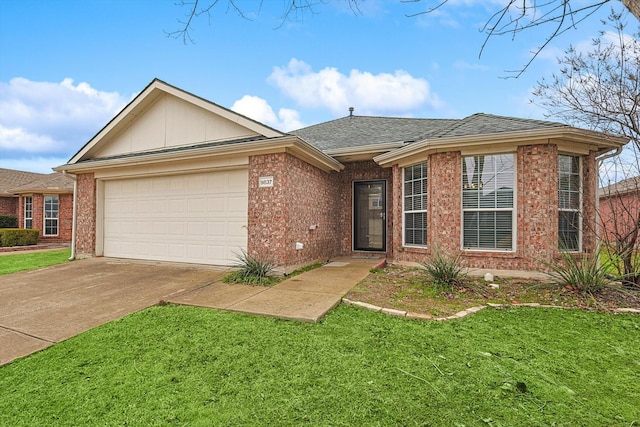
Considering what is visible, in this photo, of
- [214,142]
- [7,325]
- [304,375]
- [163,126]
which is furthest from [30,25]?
[304,375]

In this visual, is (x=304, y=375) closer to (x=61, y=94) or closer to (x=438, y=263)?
(x=438, y=263)

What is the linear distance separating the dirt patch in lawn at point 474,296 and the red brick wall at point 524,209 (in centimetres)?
53

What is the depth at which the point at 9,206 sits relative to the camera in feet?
53.2

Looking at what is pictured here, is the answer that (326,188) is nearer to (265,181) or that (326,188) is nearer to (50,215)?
(265,181)

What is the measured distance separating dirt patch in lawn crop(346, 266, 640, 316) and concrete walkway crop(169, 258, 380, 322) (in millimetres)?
457

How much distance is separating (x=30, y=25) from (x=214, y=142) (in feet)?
18.0

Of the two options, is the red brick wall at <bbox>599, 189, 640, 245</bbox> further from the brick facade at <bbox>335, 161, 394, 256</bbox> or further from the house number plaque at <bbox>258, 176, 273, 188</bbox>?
the house number plaque at <bbox>258, 176, 273, 188</bbox>

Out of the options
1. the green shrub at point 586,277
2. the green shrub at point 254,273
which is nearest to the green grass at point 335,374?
the green shrub at point 586,277

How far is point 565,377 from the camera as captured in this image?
254 cm

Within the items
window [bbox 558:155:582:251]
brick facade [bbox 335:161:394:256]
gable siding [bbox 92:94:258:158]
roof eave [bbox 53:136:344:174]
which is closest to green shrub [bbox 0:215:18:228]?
roof eave [bbox 53:136:344:174]

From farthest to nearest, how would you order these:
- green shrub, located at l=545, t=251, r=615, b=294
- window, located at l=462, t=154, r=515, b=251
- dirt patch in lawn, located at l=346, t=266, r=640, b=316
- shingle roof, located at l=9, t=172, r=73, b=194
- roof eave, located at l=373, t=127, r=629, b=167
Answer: shingle roof, located at l=9, t=172, r=73, b=194 < window, located at l=462, t=154, r=515, b=251 < roof eave, located at l=373, t=127, r=629, b=167 < green shrub, located at l=545, t=251, r=615, b=294 < dirt patch in lawn, located at l=346, t=266, r=640, b=316

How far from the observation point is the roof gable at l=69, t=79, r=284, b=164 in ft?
24.0

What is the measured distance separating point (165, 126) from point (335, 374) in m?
8.17

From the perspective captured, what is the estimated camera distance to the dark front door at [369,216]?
893 centimetres
